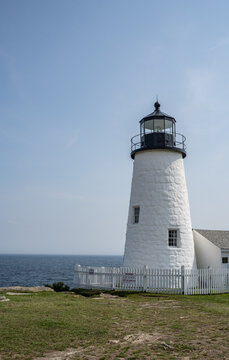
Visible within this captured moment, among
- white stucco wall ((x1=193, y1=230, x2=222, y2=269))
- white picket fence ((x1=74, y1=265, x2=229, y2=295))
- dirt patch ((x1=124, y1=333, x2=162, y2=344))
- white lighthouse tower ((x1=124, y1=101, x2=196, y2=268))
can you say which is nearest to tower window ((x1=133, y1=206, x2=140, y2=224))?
white lighthouse tower ((x1=124, y1=101, x2=196, y2=268))

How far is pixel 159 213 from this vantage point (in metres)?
20.2

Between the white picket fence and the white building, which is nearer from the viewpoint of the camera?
the white picket fence

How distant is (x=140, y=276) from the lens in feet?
59.8

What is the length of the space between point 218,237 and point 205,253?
1635 millimetres

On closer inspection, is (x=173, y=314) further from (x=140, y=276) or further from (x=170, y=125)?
(x=170, y=125)

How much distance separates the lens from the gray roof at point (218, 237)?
2146 cm

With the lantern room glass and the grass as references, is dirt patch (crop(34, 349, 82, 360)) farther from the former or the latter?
the lantern room glass

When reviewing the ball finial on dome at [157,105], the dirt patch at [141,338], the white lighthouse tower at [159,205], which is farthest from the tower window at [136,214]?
the dirt patch at [141,338]

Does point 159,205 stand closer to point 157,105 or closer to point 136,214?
point 136,214

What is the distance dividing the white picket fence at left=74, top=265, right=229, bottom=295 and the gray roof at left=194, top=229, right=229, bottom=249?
2.24m

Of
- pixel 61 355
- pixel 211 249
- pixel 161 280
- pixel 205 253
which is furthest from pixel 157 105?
pixel 61 355

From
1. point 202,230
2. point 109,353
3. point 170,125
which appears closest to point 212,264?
point 202,230

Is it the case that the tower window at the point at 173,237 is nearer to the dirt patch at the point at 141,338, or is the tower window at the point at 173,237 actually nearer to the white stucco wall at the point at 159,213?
the white stucco wall at the point at 159,213

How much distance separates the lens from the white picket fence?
17875 mm
